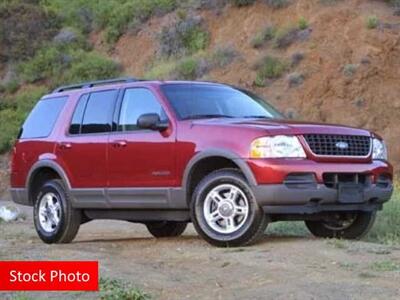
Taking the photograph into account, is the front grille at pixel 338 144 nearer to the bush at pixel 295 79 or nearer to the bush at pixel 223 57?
the bush at pixel 295 79

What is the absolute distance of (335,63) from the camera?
25734mm

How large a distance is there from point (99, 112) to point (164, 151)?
4.40 ft

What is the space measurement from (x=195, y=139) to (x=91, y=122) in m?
1.84

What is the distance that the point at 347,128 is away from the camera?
9.11 meters

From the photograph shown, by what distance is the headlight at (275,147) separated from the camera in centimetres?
849

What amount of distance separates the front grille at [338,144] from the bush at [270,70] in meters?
17.3

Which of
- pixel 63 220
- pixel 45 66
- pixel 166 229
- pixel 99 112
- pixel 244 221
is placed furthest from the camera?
pixel 45 66

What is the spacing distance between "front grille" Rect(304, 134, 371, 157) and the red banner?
9.64 feet

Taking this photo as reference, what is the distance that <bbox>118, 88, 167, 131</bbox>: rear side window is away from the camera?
31.4 ft

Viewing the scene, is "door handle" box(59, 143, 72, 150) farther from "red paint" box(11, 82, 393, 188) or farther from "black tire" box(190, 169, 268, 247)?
"black tire" box(190, 169, 268, 247)

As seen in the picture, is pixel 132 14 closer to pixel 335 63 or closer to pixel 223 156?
pixel 335 63

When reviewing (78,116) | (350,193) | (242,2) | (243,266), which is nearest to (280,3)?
(242,2)

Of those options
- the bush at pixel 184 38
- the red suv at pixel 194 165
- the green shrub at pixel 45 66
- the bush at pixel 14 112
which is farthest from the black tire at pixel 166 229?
the green shrub at pixel 45 66

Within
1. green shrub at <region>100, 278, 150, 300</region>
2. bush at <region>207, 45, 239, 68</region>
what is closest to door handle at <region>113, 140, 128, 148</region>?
green shrub at <region>100, 278, 150, 300</region>
